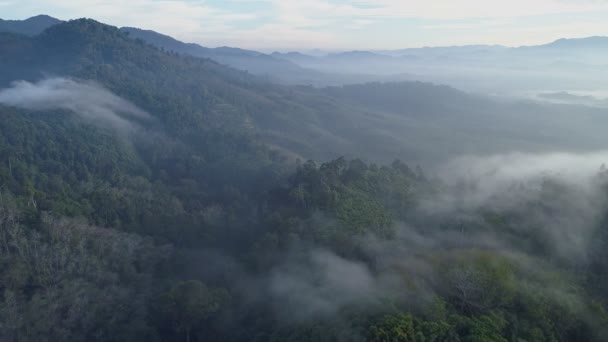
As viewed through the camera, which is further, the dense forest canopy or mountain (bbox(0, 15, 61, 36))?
mountain (bbox(0, 15, 61, 36))

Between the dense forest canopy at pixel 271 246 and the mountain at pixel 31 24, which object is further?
the mountain at pixel 31 24

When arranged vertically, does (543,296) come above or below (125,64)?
below

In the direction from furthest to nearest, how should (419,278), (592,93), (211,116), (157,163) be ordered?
1. (592,93)
2. (211,116)
3. (157,163)
4. (419,278)

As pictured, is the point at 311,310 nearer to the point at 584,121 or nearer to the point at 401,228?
the point at 401,228

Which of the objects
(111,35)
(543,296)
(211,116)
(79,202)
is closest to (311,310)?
(543,296)

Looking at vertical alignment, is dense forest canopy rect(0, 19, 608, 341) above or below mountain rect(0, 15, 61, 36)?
below
